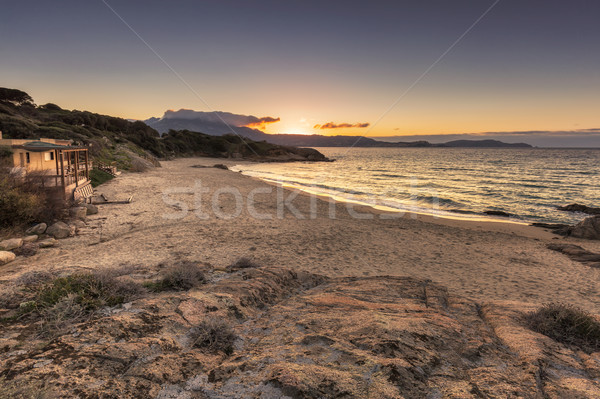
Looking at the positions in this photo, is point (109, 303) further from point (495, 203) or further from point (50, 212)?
point (495, 203)

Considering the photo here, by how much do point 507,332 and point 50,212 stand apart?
58.0 ft

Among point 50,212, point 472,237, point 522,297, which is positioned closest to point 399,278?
point 522,297

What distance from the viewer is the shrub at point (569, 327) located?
4652 mm

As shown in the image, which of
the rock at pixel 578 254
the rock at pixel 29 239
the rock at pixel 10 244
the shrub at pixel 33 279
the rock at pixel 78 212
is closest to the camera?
the shrub at pixel 33 279

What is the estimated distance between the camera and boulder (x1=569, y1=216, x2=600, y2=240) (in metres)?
16.5

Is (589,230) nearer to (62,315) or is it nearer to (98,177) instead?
(62,315)

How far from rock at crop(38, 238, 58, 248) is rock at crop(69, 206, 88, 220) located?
138 inches

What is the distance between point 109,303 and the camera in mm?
4941

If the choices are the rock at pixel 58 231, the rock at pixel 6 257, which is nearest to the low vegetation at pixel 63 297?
the rock at pixel 6 257

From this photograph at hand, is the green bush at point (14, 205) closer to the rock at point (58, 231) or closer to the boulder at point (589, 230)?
the rock at point (58, 231)

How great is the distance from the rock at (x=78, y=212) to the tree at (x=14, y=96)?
6362cm

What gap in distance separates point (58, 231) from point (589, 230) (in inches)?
1097


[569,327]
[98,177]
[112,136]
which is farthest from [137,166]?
[569,327]

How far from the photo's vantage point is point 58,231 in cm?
1225
